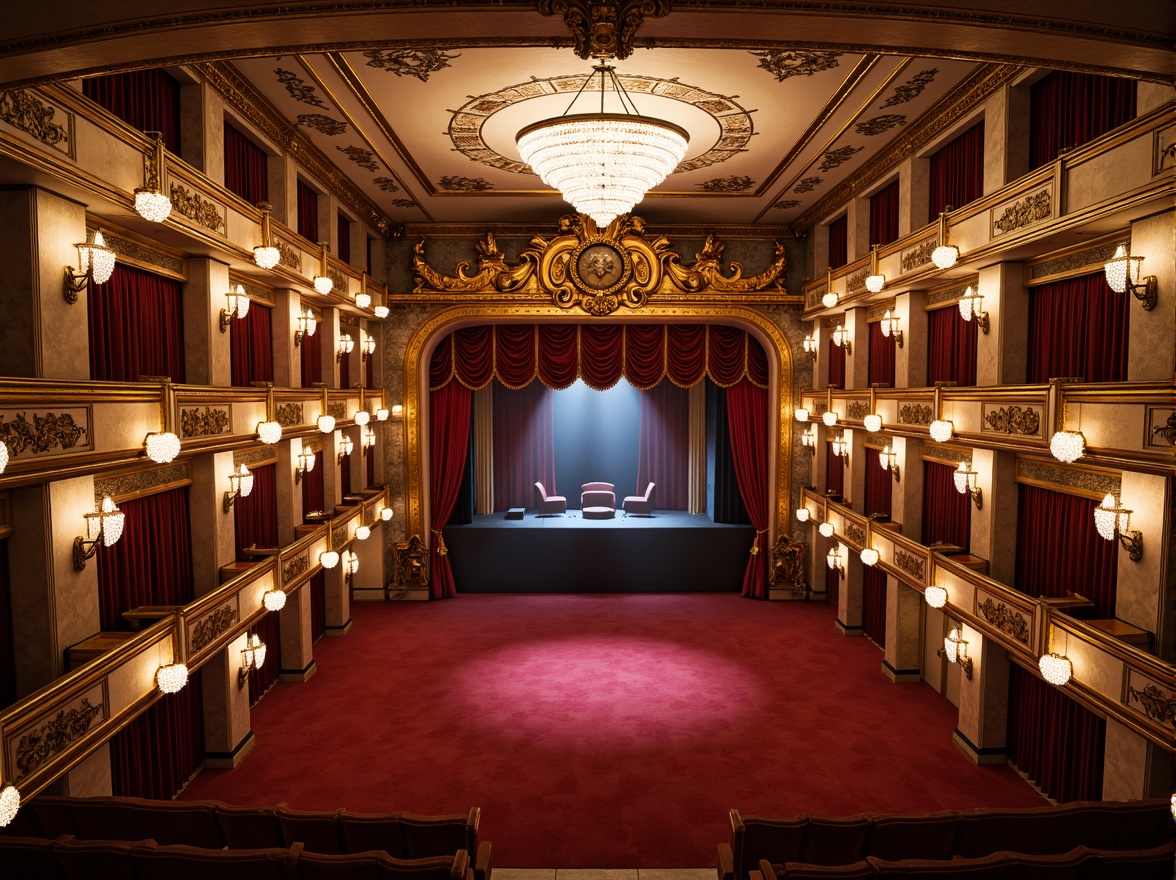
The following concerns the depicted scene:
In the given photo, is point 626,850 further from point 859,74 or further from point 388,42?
point 859,74

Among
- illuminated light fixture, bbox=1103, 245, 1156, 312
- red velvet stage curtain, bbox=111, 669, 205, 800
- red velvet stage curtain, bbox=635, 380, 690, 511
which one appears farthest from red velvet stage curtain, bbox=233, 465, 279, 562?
red velvet stage curtain, bbox=635, 380, 690, 511

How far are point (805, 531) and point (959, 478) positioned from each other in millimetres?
5966

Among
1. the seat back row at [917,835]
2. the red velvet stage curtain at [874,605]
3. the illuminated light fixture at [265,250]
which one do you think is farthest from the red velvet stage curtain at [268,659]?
the red velvet stage curtain at [874,605]

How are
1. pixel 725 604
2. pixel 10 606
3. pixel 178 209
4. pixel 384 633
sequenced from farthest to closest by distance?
pixel 725 604 → pixel 384 633 → pixel 178 209 → pixel 10 606

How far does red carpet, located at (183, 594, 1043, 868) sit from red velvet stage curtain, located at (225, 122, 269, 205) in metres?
5.67

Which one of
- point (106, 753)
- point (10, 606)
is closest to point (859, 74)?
point (10, 606)

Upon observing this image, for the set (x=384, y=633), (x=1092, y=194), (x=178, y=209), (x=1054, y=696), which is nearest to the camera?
(x=1092, y=194)

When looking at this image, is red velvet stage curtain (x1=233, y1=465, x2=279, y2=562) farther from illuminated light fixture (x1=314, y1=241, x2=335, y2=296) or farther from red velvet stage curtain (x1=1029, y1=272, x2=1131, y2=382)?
red velvet stage curtain (x1=1029, y1=272, x2=1131, y2=382)

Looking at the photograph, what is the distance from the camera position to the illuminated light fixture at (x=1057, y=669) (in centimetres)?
571

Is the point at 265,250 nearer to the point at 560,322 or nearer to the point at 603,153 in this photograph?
the point at 603,153

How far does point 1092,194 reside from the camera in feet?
18.1

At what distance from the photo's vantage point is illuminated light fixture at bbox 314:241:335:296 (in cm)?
930

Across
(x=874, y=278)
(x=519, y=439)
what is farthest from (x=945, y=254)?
(x=519, y=439)

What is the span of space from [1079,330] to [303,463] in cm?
811
